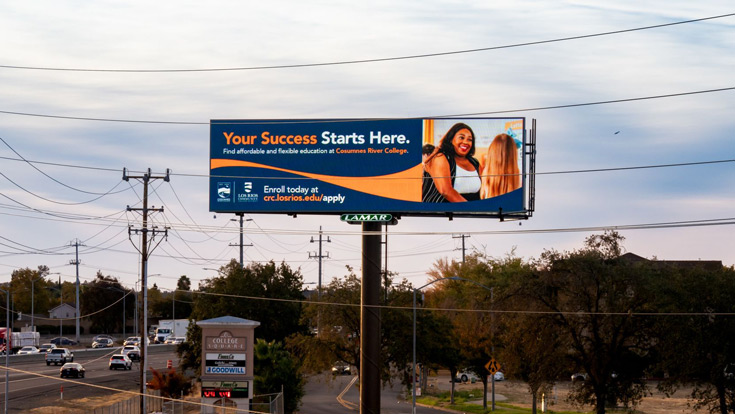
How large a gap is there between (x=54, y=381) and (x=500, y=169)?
4549cm

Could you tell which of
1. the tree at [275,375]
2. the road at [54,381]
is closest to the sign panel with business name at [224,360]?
the road at [54,381]

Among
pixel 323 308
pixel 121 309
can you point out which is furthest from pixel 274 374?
pixel 121 309

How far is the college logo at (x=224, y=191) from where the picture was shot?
50.6 metres

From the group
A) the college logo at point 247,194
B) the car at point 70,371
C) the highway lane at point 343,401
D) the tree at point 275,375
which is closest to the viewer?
the college logo at point 247,194

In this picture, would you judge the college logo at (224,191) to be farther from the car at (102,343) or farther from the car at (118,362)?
the car at (102,343)

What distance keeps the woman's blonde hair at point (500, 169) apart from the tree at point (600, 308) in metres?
5.45

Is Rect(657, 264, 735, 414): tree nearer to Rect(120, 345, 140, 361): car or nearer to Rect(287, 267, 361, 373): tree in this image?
Rect(287, 267, 361, 373): tree

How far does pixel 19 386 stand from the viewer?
2746 inches

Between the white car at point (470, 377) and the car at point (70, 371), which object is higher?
the car at point (70, 371)

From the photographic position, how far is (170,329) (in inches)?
6476

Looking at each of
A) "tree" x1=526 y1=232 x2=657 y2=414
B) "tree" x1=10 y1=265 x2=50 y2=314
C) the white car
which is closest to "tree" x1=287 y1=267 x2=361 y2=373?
"tree" x1=526 y1=232 x2=657 y2=414

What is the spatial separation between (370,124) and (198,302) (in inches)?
1386

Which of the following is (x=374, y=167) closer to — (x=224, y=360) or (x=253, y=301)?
(x=224, y=360)

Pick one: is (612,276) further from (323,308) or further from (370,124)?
(323,308)
